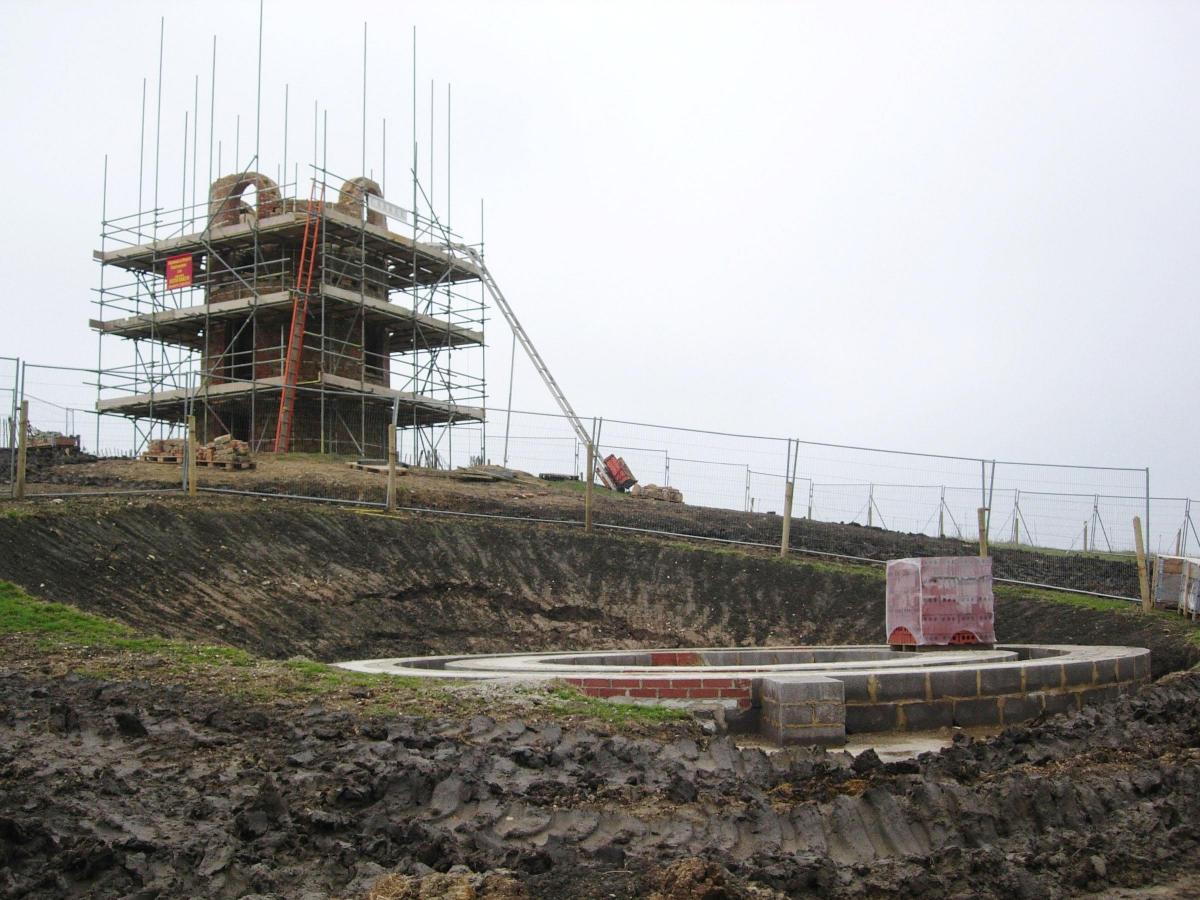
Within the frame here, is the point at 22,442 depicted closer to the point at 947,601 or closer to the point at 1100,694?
the point at 947,601

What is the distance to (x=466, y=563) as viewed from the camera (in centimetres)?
1695

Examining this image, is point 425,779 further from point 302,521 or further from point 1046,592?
point 1046,592

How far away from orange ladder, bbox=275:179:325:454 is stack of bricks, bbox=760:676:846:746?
20.9m

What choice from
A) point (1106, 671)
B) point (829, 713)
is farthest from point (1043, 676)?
point (829, 713)

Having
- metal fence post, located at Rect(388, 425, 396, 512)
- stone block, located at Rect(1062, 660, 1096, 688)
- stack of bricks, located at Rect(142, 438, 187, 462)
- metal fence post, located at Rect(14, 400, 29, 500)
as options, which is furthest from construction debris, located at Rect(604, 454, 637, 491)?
stone block, located at Rect(1062, 660, 1096, 688)

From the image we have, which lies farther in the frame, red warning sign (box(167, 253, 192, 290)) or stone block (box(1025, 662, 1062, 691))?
red warning sign (box(167, 253, 192, 290))

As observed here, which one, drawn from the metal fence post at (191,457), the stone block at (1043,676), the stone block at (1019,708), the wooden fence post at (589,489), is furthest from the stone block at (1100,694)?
the metal fence post at (191,457)

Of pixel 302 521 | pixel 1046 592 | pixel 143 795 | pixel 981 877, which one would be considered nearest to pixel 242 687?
pixel 143 795

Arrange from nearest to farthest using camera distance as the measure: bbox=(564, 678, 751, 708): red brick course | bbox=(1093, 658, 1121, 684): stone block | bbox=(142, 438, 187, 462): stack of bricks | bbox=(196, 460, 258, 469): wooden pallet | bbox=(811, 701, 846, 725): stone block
Answer: bbox=(811, 701, 846, 725): stone block
bbox=(564, 678, 751, 708): red brick course
bbox=(1093, 658, 1121, 684): stone block
bbox=(196, 460, 258, 469): wooden pallet
bbox=(142, 438, 187, 462): stack of bricks

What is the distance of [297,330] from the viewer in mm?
26969

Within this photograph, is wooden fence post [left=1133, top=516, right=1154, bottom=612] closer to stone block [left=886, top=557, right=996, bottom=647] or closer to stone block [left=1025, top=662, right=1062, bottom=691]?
stone block [left=886, top=557, right=996, bottom=647]

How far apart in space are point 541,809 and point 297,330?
78.4 ft

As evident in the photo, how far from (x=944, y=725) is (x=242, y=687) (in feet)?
17.9

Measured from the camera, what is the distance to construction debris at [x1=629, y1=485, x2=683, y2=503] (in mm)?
24078
